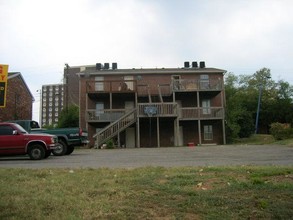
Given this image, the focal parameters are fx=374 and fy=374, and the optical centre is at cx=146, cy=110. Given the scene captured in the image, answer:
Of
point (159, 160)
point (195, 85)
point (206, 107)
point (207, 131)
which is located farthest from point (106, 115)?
point (159, 160)

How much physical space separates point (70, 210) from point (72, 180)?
7.66 ft

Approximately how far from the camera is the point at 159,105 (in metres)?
32.4

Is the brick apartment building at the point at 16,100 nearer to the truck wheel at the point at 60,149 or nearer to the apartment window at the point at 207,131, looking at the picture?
the truck wheel at the point at 60,149

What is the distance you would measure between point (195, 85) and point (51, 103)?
67660mm

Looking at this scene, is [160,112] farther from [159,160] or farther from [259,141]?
[159,160]

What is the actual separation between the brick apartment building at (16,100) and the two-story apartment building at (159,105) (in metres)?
7.11

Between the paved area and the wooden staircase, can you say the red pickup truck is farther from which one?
the wooden staircase

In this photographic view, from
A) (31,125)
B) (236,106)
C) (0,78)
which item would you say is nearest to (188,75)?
(236,106)

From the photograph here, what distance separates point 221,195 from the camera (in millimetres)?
6199

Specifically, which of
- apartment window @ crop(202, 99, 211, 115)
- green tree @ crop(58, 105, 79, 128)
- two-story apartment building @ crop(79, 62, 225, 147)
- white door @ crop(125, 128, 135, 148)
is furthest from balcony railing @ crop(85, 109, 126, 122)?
green tree @ crop(58, 105, 79, 128)

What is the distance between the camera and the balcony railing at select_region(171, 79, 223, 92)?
35.5 metres

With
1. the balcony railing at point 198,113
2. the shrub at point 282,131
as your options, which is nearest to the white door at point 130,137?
the balcony railing at point 198,113

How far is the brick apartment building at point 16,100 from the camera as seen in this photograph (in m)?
37.0

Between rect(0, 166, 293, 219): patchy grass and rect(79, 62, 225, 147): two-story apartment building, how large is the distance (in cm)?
2440
